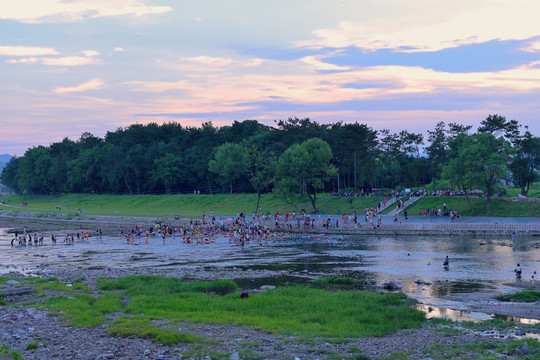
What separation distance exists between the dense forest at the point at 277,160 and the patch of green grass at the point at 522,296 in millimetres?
41272

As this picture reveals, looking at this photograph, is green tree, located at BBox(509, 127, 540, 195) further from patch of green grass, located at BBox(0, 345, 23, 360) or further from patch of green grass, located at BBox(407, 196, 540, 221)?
patch of green grass, located at BBox(0, 345, 23, 360)

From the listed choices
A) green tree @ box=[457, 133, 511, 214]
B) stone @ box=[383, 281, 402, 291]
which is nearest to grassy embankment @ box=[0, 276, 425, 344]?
stone @ box=[383, 281, 402, 291]

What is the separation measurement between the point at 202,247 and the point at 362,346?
41.3m

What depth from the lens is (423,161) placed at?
112 metres

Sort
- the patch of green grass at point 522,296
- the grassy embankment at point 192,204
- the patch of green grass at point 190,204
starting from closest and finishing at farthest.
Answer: the patch of green grass at point 522,296 → the grassy embankment at point 192,204 → the patch of green grass at point 190,204

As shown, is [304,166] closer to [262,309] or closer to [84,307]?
[262,309]

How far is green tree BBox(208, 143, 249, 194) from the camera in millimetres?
114000

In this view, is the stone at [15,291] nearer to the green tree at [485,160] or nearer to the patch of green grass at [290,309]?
the patch of green grass at [290,309]

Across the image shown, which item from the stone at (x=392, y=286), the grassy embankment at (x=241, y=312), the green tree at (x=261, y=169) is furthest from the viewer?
the green tree at (x=261, y=169)

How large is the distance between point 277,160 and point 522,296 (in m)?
79.2

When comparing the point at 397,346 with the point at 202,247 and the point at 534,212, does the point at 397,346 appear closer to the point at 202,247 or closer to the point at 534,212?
the point at 202,247

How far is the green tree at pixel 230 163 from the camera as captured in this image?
11400 centimetres

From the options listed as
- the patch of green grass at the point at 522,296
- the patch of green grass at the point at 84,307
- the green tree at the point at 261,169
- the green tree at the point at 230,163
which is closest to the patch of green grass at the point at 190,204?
the green tree at the point at 261,169

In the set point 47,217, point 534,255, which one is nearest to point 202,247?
point 534,255
